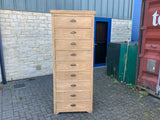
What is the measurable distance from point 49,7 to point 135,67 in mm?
3818

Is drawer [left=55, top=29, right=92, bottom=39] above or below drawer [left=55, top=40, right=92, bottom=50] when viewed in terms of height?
above

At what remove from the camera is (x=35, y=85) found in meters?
4.45

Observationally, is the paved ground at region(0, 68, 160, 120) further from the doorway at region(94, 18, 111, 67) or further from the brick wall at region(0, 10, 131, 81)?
the doorway at region(94, 18, 111, 67)

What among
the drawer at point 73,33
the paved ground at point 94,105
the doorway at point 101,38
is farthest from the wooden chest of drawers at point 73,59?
the doorway at point 101,38

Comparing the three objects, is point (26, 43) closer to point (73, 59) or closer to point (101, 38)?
point (73, 59)

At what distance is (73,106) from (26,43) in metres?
3.18

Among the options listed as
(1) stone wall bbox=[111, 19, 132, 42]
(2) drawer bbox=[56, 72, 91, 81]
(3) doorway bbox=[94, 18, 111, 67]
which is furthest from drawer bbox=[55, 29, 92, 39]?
(1) stone wall bbox=[111, 19, 132, 42]

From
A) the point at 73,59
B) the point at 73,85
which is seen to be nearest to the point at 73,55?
the point at 73,59

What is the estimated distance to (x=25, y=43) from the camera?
4855 mm

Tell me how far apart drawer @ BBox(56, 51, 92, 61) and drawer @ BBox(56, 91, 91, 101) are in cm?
74

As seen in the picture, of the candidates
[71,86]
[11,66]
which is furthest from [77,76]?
[11,66]

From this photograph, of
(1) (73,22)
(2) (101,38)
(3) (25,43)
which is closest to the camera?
(1) (73,22)

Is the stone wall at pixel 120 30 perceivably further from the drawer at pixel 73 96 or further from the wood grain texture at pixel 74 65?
the drawer at pixel 73 96

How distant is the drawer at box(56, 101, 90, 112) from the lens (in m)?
2.85
